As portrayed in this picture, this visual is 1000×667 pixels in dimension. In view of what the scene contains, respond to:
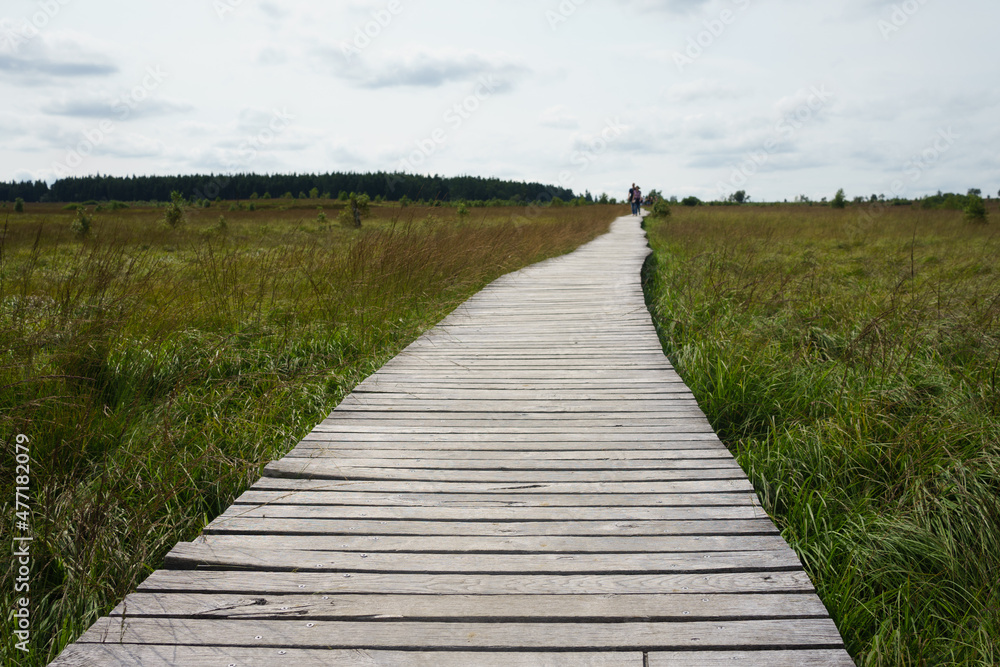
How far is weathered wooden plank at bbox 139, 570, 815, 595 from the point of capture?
1.67 m

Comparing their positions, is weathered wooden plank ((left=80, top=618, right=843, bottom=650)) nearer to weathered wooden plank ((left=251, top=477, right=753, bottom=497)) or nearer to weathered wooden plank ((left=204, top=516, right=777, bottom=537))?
weathered wooden plank ((left=204, top=516, right=777, bottom=537))

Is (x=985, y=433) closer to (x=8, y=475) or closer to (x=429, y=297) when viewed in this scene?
(x=8, y=475)

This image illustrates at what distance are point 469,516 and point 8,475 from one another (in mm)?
1922

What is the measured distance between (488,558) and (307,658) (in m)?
0.58

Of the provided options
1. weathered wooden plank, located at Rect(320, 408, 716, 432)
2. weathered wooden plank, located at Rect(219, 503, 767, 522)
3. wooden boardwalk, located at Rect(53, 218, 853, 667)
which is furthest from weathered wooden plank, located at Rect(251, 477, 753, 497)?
weathered wooden plank, located at Rect(320, 408, 716, 432)

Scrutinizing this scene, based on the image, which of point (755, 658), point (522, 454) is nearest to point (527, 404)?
point (522, 454)

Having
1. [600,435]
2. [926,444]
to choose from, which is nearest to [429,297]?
[600,435]

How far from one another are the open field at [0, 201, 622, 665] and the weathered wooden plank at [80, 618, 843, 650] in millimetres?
431

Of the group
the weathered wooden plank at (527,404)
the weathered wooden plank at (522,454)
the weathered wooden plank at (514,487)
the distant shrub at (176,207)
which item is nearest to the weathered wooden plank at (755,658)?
the weathered wooden plank at (514,487)

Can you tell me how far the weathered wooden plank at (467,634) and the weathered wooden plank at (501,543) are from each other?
329mm

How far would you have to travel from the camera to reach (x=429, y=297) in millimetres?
6176

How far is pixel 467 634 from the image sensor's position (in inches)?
59.2

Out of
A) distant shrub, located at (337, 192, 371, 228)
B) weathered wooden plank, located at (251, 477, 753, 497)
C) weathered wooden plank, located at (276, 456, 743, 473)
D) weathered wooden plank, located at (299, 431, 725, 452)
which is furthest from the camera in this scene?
distant shrub, located at (337, 192, 371, 228)

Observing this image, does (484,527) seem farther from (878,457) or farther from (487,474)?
(878,457)
